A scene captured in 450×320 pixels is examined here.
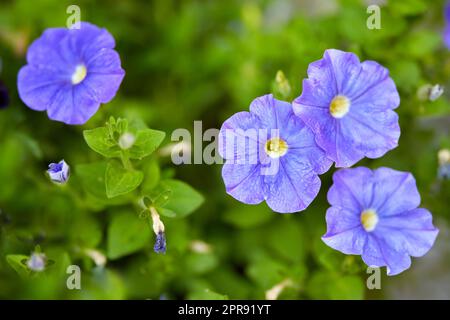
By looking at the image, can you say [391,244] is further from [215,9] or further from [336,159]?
[215,9]

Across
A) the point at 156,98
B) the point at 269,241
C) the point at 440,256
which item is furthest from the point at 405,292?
the point at 156,98

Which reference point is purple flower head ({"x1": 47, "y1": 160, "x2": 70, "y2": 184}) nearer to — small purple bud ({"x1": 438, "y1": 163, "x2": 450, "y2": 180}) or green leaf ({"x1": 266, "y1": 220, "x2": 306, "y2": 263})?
green leaf ({"x1": 266, "y1": 220, "x2": 306, "y2": 263})

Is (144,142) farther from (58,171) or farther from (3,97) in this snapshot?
(3,97)

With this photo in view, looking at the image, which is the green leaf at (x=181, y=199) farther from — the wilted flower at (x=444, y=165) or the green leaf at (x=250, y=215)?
the wilted flower at (x=444, y=165)

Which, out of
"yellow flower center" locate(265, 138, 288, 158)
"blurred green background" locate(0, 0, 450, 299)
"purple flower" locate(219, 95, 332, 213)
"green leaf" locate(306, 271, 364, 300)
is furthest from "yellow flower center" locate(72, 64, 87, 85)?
"green leaf" locate(306, 271, 364, 300)

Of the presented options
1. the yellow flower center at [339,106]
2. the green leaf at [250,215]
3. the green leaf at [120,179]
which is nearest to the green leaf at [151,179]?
the green leaf at [120,179]
